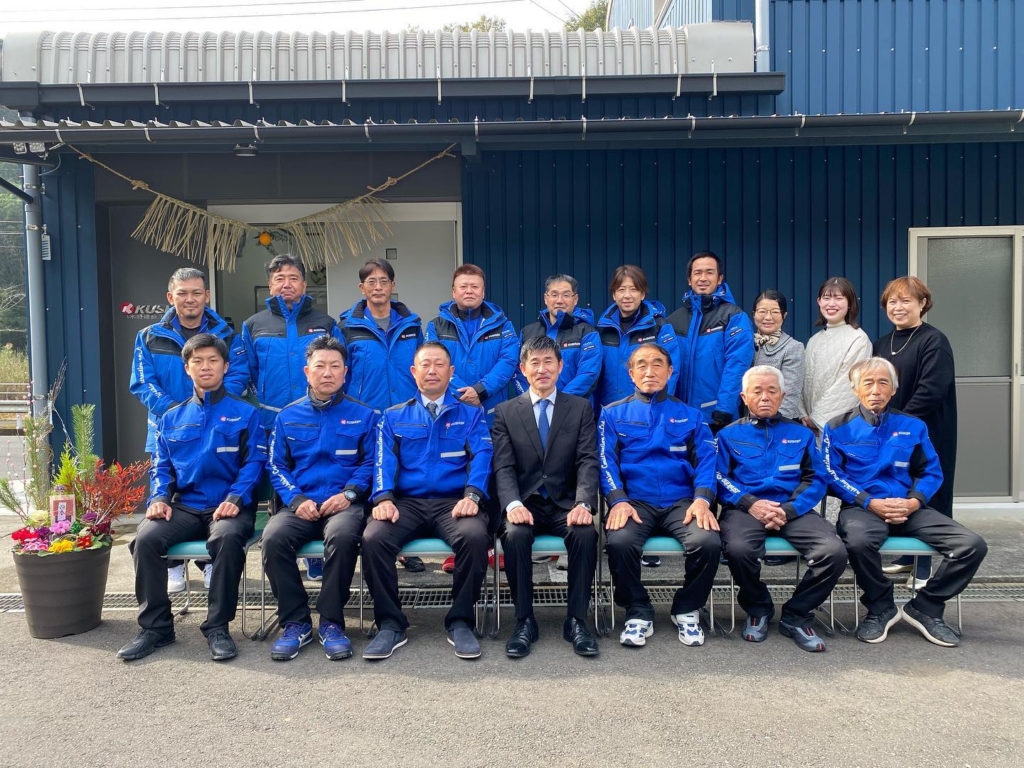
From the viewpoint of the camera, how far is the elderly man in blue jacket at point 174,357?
4.50m

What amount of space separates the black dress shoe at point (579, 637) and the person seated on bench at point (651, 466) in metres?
0.27

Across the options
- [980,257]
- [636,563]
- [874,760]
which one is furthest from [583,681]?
[980,257]

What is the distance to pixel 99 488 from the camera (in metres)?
4.16

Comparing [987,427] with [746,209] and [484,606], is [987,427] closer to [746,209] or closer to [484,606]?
[746,209]

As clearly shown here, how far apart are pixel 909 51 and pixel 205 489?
5.95 metres

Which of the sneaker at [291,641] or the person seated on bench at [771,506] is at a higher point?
the person seated on bench at [771,506]

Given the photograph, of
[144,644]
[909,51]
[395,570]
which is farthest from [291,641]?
[909,51]

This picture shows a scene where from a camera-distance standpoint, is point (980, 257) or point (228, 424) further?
point (980, 257)

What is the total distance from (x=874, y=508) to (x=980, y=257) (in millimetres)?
3381

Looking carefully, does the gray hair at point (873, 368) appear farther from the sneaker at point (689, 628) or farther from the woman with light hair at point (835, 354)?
the sneaker at point (689, 628)

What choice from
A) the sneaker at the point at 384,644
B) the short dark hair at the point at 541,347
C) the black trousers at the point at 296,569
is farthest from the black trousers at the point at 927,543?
the black trousers at the point at 296,569

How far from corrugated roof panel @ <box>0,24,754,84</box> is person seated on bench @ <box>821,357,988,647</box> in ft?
10.5

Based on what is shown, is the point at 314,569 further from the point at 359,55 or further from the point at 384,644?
the point at 359,55

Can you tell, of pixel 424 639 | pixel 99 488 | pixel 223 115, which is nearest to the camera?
pixel 424 639
